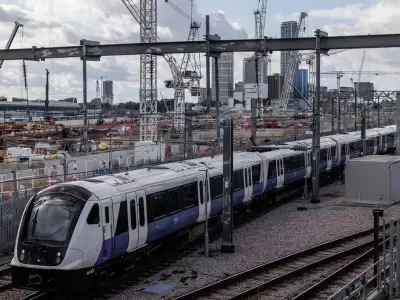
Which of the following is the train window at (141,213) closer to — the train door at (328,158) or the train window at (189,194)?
the train window at (189,194)

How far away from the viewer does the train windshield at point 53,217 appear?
13.3 meters

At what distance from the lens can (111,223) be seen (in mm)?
14273

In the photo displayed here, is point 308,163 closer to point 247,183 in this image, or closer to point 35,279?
point 247,183

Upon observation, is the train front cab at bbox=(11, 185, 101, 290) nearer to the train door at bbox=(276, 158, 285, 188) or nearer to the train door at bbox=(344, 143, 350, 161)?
the train door at bbox=(276, 158, 285, 188)

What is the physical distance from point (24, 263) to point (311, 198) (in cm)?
1942

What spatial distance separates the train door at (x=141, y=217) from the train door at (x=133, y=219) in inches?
4.0

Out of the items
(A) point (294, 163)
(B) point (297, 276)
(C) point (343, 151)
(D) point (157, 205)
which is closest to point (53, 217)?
(D) point (157, 205)

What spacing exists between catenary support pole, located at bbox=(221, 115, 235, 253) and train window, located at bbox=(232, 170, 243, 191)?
412cm

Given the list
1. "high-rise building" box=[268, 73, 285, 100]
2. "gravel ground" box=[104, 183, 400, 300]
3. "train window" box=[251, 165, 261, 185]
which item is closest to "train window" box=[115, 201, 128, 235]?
"gravel ground" box=[104, 183, 400, 300]

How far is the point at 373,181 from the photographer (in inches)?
1141

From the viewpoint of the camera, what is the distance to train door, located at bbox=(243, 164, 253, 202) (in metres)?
24.4

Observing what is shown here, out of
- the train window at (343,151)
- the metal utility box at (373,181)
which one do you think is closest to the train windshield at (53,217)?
the metal utility box at (373,181)

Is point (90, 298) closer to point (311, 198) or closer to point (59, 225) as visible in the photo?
point (59, 225)

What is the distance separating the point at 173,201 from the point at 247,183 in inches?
290
